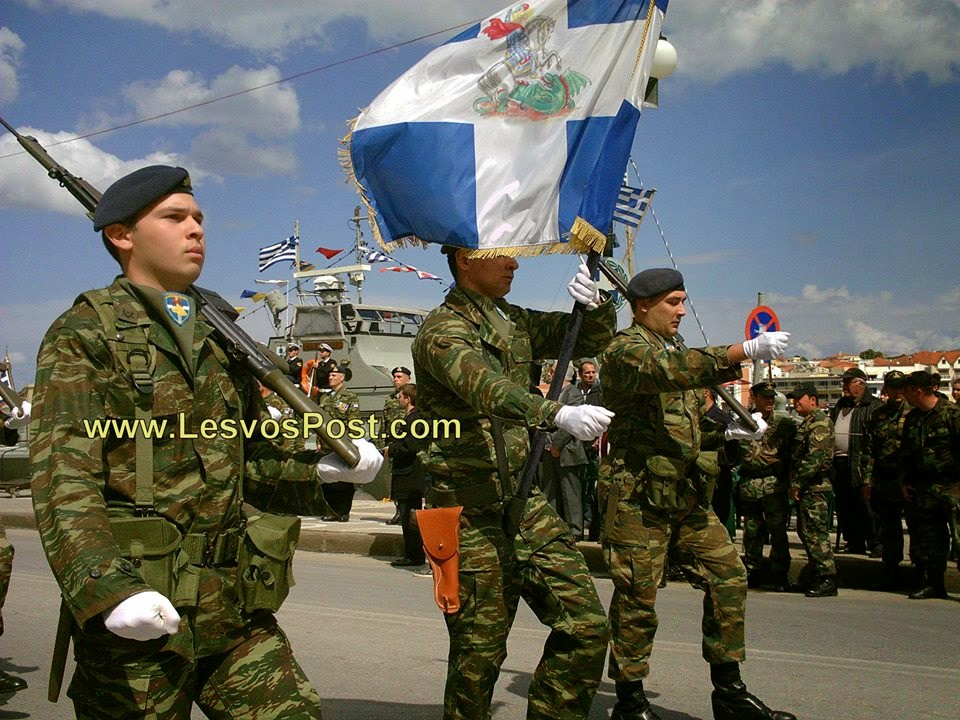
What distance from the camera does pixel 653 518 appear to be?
5172mm

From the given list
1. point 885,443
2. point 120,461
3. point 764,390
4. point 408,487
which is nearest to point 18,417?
point 120,461

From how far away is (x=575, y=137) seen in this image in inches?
190

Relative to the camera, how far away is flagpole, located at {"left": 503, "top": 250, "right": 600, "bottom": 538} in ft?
13.4

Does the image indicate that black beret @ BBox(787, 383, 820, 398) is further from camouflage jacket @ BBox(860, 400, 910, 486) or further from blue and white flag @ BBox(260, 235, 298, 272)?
blue and white flag @ BBox(260, 235, 298, 272)

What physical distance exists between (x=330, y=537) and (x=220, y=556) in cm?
1045

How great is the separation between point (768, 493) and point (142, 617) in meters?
8.18

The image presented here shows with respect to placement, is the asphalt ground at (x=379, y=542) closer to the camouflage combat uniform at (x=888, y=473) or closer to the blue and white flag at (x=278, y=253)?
the camouflage combat uniform at (x=888, y=473)

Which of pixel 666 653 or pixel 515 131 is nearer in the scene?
pixel 515 131

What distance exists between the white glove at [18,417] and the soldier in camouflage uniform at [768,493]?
20.7ft

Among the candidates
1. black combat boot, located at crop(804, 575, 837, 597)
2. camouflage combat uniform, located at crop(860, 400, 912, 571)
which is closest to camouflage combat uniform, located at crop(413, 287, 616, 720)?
black combat boot, located at crop(804, 575, 837, 597)

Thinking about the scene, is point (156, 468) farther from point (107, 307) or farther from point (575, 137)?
point (575, 137)

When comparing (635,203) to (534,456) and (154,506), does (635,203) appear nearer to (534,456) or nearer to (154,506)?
(534,456)

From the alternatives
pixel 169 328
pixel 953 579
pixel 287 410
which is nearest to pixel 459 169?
pixel 287 410

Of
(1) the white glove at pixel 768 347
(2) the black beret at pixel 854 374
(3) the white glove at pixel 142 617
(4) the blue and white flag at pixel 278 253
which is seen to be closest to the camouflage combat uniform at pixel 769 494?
(2) the black beret at pixel 854 374
